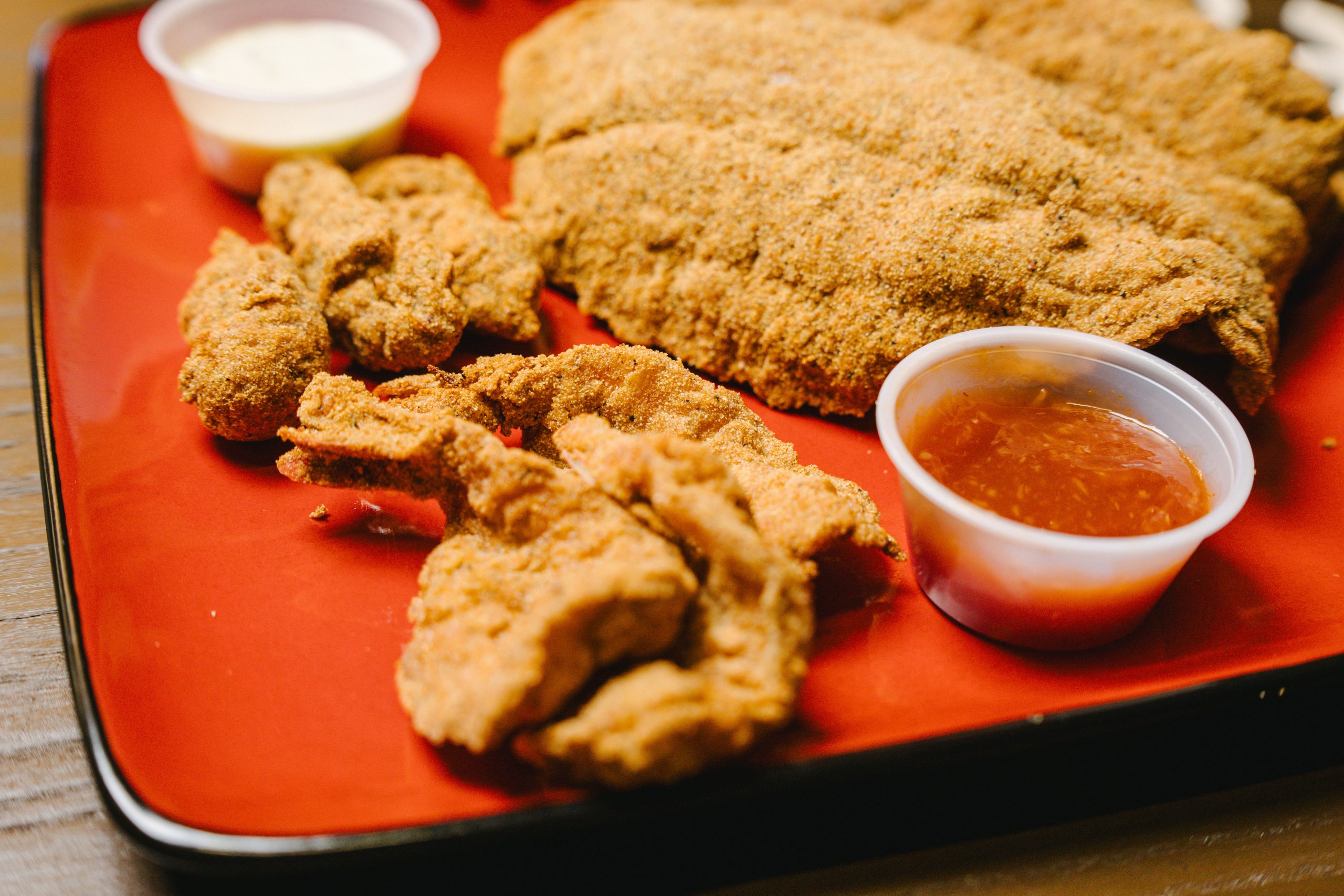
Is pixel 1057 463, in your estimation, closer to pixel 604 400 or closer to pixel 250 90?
pixel 604 400

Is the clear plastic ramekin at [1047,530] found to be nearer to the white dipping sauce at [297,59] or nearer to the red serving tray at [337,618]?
the red serving tray at [337,618]

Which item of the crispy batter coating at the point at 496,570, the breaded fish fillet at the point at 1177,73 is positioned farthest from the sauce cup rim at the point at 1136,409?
the breaded fish fillet at the point at 1177,73

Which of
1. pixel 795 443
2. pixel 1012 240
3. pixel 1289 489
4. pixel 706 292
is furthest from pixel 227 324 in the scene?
pixel 1289 489

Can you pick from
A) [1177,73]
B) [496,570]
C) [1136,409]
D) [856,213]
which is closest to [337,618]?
[496,570]

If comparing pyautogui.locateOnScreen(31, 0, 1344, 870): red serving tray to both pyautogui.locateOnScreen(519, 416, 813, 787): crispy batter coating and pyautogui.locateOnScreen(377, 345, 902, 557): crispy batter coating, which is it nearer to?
pyautogui.locateOnScreen(519, 416, 813, 787): crispy batter coating

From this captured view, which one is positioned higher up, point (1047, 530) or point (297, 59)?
point (297, 59)

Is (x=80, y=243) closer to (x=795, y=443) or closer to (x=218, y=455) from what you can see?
(x=218, y=455)
